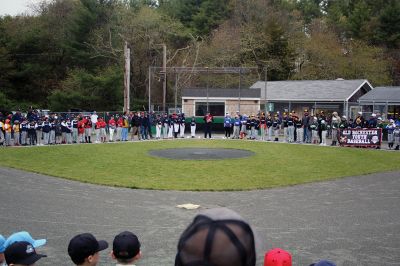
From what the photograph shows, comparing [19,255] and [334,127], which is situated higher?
[334,127]

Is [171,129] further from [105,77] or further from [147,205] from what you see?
[147,205]

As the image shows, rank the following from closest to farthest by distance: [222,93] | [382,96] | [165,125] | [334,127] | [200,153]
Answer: [200,153] → [334,127] → [165,125] → [382,96] → [222,93]

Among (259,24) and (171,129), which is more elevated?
(259,24)

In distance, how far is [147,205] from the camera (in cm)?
1277

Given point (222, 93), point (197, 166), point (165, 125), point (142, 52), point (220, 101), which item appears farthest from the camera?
point (142, 52)

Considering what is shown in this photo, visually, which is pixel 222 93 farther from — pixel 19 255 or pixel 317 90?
pixel 19 255

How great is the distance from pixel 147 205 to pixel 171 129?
73.9ft

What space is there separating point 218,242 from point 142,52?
56474 mm

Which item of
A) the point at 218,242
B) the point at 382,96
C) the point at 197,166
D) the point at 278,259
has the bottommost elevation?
the point at 197,166

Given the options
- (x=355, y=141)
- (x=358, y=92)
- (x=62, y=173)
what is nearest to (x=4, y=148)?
(x=62, y=173)

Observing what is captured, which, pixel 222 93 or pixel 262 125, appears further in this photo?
pixel 222 93

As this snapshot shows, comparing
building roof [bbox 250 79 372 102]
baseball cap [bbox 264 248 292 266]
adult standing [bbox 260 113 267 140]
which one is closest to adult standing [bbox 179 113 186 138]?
adult standing [bbox 260 113 267 140]

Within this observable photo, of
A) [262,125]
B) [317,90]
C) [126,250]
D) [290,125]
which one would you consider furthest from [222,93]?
[126,250]

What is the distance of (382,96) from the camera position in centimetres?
4025
